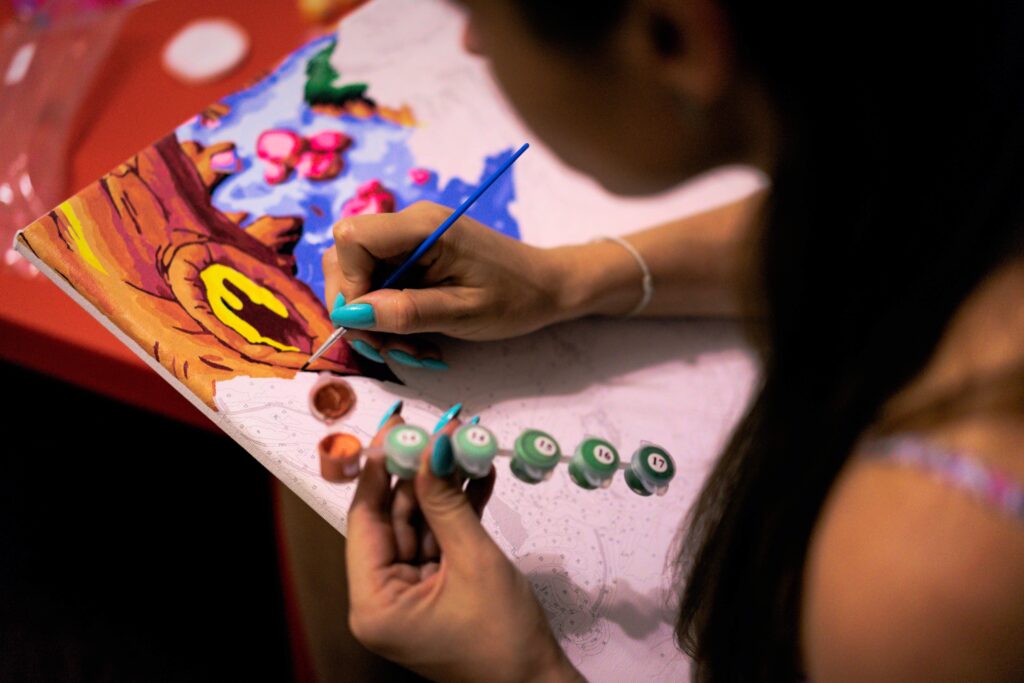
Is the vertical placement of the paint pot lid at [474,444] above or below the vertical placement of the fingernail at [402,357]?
above

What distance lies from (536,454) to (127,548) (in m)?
0.76

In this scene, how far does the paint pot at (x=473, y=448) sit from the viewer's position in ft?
1.49

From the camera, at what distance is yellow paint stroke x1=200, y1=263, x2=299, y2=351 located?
2.00 feet

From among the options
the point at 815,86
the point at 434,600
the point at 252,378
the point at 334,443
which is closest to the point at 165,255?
the point at 252,378

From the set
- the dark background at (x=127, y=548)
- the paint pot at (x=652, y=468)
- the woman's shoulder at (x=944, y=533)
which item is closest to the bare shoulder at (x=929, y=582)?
the woman's shoulder at (x=944, y=533)

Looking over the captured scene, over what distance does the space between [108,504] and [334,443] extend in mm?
735

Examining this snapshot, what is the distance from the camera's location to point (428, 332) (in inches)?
24.6

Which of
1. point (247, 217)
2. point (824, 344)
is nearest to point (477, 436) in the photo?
point (824, 344)

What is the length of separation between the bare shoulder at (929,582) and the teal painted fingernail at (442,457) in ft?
0.74

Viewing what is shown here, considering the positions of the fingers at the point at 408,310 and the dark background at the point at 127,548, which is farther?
the dark background at the point at 127,548

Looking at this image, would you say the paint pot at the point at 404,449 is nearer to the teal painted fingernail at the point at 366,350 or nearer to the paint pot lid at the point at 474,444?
the paint pot lid at the point at 474,444

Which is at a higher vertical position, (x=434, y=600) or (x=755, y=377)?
(x=434, y=600)

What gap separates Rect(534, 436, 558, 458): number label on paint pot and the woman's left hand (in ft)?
0.20

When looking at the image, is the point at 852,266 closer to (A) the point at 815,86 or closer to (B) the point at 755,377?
(A) the point at 815,86
